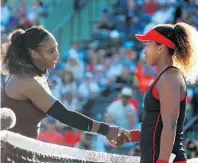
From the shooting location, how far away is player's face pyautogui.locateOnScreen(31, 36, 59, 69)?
15.4 ft

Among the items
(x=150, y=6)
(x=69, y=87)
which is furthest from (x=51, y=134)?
(x=150, y=6)

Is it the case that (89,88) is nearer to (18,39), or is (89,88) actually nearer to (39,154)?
(18,39)

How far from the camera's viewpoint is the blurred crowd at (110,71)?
10305 millimetres

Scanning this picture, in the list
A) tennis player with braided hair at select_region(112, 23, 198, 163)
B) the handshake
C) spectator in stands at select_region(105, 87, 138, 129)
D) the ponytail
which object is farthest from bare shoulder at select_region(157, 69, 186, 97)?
spectator in stands at select_region(105, 87, 138, 129)

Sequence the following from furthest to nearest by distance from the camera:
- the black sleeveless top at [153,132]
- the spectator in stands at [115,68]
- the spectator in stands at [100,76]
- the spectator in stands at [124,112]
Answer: the spectator in stands at [100,76], the spectator in stands at [115,68], the spectator in stands at [124,112], the black sleeveless top at [153,132]

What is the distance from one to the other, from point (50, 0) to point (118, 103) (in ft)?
16.9

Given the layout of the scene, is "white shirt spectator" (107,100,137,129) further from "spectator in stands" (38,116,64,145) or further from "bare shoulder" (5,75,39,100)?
"bare shoulder" (5,75,39,100)

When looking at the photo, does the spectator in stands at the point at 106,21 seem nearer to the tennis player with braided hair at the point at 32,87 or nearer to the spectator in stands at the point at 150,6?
the spectator in stands at the point at 150,6

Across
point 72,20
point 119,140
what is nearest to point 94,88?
point 72,20

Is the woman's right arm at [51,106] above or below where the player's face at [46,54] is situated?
below

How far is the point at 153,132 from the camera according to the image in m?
3.76

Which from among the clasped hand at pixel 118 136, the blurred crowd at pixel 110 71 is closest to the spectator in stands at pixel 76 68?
the blurred crowd at pixel 110 71

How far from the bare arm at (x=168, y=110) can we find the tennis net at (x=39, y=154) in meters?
0.71

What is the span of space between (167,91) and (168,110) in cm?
10
